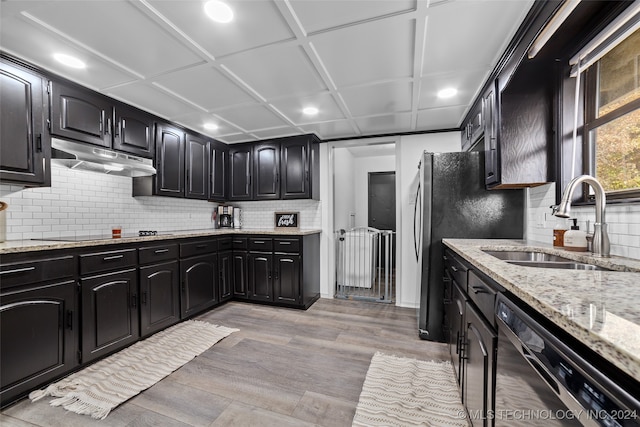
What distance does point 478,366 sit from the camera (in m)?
1.18

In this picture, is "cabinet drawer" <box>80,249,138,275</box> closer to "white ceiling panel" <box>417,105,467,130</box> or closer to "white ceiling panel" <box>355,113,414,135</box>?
"white ceiling panel" <box>355,113,414,135</box>

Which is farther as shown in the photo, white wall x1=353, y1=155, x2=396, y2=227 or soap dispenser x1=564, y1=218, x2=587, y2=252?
white wall x1=353, y1=155, x2=396, y2=227

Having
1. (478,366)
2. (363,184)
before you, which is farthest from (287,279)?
(363,184)

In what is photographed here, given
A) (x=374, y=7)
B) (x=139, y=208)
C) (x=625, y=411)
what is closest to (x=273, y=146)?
(x=139, y=208)

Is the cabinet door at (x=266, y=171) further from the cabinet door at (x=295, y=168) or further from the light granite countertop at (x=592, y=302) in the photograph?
the light granite countertop at (x=592, y=302)

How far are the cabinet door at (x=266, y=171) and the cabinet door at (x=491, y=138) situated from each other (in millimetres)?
2521

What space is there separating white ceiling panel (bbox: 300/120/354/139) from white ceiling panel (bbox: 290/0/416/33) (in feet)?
5.21

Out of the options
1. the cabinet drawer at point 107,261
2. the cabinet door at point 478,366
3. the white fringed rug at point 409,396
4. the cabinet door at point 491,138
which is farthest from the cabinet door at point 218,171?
the cabinet door at point 478,366

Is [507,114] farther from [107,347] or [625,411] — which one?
[107,347]

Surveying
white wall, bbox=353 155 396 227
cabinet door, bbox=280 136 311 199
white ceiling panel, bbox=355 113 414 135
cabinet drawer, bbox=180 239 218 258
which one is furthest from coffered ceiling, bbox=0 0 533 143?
white wall, bbox=353 155 396 227

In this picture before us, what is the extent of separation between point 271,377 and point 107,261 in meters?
1.60

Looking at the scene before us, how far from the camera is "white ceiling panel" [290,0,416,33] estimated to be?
138cm

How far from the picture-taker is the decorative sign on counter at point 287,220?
4008mm

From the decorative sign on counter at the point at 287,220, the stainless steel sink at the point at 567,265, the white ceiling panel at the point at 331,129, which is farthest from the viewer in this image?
the decorative sign on counter at the point at 287,220
